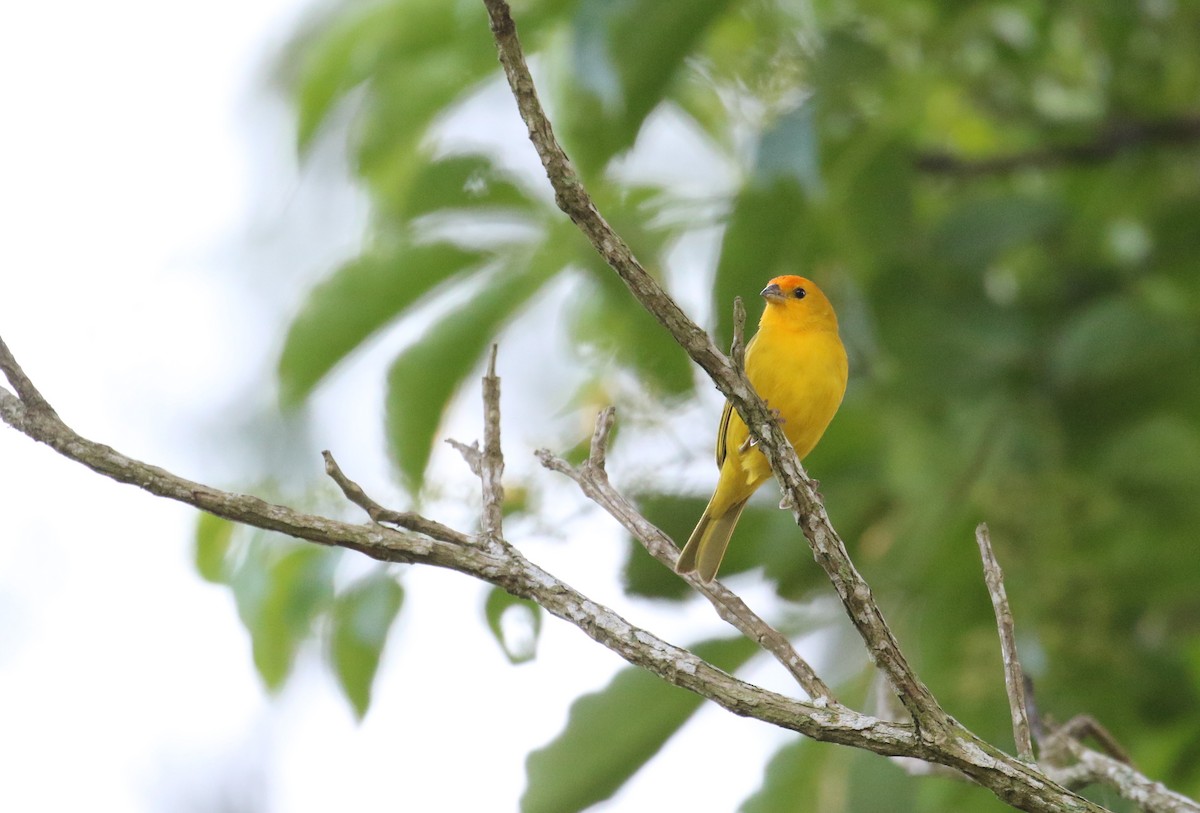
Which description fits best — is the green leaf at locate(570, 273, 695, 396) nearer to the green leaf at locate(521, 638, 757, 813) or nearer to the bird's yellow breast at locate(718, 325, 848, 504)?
the bird's yellow breast at locate(718, 325, 848, 504)

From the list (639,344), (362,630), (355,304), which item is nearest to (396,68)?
(355,304)

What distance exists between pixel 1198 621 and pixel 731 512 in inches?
59.0

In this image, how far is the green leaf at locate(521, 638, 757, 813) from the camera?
293cm

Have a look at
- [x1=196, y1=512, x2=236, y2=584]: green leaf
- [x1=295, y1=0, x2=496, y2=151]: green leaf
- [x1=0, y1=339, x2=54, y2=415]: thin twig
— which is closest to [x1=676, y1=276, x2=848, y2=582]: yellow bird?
[x1=295, y1=0, x2=496, y2=151]: green leaf

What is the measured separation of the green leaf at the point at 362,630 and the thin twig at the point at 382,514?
104 cm

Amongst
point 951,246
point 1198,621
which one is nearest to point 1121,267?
point 951,246

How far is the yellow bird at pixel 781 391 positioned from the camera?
3.08m

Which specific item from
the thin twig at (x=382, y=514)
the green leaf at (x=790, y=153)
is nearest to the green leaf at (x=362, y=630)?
the thin twig at (x=382, y=514)

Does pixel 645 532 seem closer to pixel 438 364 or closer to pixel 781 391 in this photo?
pixel 781 391

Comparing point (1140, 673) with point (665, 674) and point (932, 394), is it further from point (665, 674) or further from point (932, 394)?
point (665, 674)

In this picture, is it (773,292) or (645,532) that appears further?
(773,292)

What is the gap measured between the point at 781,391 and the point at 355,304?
1068 millimetres

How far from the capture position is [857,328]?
3.63 metres

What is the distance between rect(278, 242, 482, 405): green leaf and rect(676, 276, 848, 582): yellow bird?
30.9 inches
